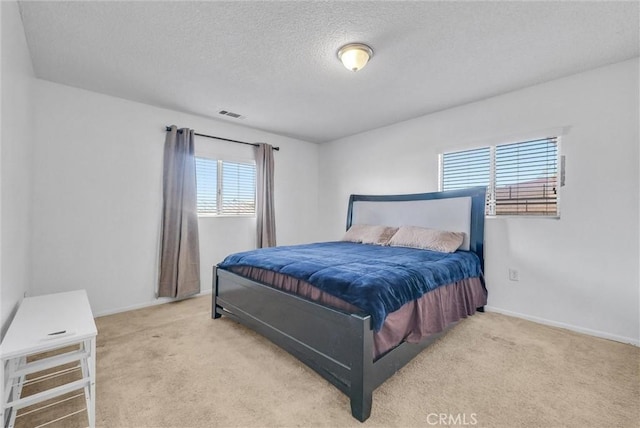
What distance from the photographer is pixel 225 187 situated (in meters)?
4.10

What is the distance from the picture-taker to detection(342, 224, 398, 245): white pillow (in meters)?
3.63

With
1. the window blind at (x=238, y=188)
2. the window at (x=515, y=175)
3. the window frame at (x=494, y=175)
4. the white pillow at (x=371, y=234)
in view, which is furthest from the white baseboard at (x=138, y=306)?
the window at (x=515, y=175)

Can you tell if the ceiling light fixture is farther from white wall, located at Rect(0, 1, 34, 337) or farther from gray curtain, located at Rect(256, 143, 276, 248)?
gray curtain, located at Rect(256, 143, 276, 248)

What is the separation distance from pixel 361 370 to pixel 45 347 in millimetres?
1515

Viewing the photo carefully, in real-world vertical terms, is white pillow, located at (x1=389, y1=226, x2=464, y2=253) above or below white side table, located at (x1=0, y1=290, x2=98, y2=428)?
above

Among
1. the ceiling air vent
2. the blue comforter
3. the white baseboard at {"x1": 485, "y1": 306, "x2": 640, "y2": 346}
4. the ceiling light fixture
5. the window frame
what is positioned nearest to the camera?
the blue comforter

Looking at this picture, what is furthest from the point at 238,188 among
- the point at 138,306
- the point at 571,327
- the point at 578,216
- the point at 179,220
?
the point at 571,327

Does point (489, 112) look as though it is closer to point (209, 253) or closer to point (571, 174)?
point (571, 174)

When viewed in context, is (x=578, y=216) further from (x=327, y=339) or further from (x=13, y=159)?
(x=13, y=159)

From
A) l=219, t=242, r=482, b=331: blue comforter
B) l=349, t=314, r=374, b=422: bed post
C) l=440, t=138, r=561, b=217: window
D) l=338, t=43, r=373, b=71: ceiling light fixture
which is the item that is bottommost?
l=349, t=314, r=374, b=422: bed post

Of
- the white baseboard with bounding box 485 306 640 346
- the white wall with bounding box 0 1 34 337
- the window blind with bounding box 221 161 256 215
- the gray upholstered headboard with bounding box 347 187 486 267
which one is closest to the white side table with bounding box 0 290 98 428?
the white wall with bounding box 0 1 34 337

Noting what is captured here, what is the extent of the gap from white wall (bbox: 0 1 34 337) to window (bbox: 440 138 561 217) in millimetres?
3967

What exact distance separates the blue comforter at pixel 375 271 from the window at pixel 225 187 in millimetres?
1389

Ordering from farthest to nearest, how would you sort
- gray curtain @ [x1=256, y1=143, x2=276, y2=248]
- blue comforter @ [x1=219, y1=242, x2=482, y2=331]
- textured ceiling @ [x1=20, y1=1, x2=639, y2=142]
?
gray curtain @ [x1=256, y1=143, x2=276, y2=248], textured ceiling @ [x1=20, y1=1, x2=639, y2=142], blue comforter @ [x1=219, y1=242, x2=482, y2=331]
